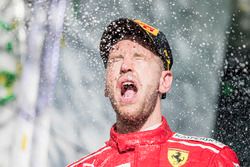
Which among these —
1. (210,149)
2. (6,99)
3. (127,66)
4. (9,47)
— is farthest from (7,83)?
(210,149)

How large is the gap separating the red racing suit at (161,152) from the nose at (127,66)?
0.83 ft

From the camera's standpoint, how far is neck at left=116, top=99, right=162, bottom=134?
1.77 metres

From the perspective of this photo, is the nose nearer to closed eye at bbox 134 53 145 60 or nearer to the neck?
closed eye at bbox 134 53 145 60

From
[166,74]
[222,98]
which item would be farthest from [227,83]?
[166,74]

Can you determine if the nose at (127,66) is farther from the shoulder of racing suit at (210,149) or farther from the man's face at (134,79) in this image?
the shoulder of racing suit at (210,149)

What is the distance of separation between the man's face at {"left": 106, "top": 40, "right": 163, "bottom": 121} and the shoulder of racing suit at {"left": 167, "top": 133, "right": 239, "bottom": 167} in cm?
17

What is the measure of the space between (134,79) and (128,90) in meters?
0.10

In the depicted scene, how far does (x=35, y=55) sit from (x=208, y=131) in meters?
1.91

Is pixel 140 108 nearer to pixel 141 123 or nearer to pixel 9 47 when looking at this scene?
pixel 141 123

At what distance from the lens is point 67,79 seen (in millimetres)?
3734

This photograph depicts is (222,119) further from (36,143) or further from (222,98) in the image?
(36,143)

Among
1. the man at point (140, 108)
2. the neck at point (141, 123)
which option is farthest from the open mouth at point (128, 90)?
the neck at point (141, 123)

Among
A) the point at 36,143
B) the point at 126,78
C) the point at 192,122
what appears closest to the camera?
the point at 126,78

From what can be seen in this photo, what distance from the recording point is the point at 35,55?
142 inches
